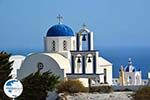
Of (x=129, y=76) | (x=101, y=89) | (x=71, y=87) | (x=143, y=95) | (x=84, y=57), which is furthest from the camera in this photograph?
(x=129, y=76)

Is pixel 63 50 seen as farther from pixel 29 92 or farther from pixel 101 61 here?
pixel 29 92

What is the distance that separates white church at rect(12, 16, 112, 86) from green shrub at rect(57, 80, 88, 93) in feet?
11.1

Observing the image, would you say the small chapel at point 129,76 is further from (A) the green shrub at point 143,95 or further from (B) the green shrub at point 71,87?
(A) the green shrub at point 143,95

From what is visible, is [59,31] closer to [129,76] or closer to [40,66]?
[40,66]

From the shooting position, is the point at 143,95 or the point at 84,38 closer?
the point at 143,95

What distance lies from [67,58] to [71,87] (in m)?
7.20

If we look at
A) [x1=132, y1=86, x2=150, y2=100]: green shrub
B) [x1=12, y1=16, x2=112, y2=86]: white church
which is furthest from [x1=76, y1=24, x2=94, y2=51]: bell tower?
[x1=132, y1=86, x2=150, y2=100]: green shrub

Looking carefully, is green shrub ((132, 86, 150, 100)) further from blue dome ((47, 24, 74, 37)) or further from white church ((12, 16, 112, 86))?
blue dome ((47, 24, 74, 37))

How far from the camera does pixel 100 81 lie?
1676 inches

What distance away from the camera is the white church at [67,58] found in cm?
4222

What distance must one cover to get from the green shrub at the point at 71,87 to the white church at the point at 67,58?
3380 mm

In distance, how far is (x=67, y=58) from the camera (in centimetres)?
4362

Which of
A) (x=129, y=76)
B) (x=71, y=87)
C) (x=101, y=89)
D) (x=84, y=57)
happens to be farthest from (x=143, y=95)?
(x=129, y=76)

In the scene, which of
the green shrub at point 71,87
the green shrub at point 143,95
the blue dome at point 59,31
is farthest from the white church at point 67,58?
the green shrub at point 143,95
